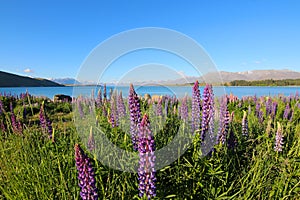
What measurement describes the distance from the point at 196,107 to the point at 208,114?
305 millimetres

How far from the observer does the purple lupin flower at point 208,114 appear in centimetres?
265

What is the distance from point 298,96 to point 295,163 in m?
7.97

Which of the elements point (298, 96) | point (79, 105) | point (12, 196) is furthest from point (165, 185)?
point (298, 96)

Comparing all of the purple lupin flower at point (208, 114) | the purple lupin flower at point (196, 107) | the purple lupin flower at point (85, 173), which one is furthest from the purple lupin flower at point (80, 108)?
the purple lupin flower at point (85, 173)

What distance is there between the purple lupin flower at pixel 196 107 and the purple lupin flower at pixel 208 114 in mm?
220

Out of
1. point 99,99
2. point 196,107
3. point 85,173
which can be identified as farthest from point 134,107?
point 99,99

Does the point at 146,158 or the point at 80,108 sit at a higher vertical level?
the point at 80,108

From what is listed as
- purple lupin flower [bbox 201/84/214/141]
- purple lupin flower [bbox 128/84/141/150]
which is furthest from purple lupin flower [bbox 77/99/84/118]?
purple lupin flower [bbox 201/84/214/141]

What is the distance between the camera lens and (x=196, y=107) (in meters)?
2.98

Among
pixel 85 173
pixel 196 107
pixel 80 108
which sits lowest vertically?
pixel 85 173

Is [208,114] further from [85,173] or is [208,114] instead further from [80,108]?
[80,108]

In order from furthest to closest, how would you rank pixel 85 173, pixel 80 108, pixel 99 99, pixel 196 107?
1. pixel 99 99
2. pixel 80 108
3. pixel 196 107
4. pixel 85 173

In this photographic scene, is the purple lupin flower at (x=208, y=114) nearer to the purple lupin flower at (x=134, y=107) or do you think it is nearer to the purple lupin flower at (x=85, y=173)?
the purple lupin flower at (x=134, y=107)

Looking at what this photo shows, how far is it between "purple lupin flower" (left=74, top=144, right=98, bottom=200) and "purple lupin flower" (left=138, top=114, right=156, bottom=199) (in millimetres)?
389
